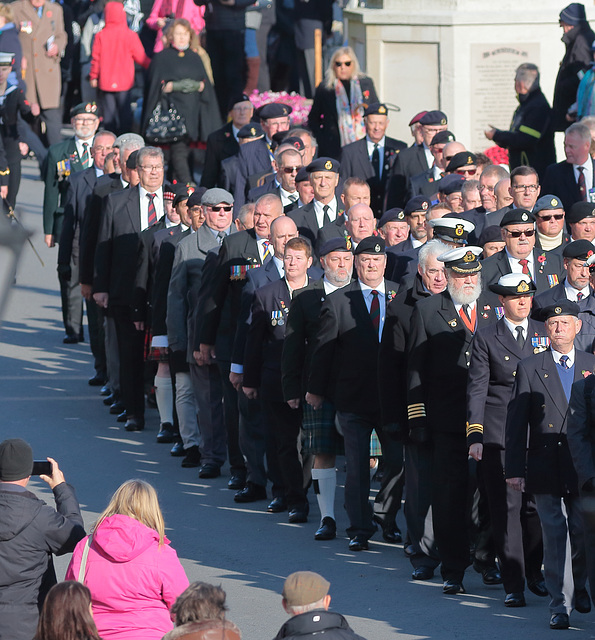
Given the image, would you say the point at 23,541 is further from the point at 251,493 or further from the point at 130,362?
the point at 130,362

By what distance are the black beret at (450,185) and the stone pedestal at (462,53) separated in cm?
544

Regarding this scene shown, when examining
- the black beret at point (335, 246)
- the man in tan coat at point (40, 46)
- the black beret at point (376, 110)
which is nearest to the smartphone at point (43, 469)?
the black beret at point (335, 246)

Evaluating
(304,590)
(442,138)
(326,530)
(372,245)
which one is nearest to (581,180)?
(442,138)

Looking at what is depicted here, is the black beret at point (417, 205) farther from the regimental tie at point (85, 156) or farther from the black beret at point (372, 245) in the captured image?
the regimental tie at point (85, 156)

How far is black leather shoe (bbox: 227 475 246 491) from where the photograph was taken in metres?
12.3

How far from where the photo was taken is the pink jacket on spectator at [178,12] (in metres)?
22.5

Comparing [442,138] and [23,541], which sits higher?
[442,138]

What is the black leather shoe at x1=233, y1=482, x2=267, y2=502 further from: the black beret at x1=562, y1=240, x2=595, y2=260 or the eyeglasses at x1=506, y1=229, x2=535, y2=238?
the black beret at x1=562, y1=240, x2=595, y2=260

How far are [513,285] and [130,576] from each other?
335 cm

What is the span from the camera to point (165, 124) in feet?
63.3

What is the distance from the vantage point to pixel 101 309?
15.2 m

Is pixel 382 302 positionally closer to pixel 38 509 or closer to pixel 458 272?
pixel 458 272

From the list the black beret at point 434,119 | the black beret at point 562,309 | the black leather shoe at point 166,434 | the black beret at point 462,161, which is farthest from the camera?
the black beret at point 434,119

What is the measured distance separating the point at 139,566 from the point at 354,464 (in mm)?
3778
